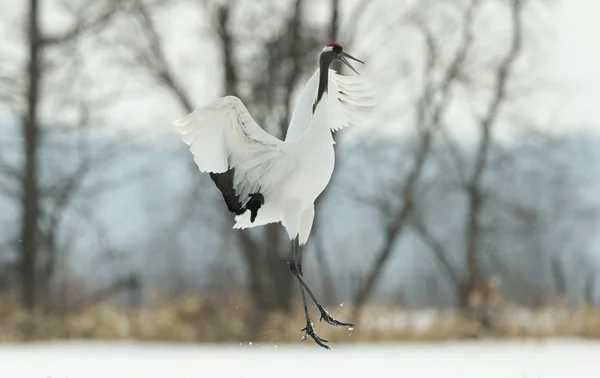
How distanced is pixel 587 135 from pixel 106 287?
31.7 ft

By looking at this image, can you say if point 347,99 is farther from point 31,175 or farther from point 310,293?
point 31,175

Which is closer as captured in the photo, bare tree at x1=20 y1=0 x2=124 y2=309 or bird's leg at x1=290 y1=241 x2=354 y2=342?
bird's leg at x1=290 y1=241 x2=354 y2=342

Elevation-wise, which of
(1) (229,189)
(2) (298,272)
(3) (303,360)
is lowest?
(3) (303,360)

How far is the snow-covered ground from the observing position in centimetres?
890

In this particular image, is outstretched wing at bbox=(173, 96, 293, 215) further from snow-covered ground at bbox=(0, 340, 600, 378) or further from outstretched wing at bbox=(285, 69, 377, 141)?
snow-covered ground at bbox=(0, 340, 600, 378)

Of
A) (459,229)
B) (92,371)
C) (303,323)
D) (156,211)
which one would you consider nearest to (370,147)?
(303,323)

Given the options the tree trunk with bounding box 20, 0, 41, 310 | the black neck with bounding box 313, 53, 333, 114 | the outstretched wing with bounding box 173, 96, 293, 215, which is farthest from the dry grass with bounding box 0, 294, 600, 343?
the black neck with bounding box 313, 53, 333, 114

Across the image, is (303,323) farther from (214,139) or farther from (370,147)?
(214,139)

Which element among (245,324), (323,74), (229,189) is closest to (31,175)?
(245,324)

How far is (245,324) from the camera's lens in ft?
42.6

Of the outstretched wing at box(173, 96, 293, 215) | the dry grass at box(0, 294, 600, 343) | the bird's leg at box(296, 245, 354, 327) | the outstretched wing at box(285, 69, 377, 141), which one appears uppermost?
the outstretched wing at box(285, 69, 377, 141)

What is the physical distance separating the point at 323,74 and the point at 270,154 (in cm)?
69

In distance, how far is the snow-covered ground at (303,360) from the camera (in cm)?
890

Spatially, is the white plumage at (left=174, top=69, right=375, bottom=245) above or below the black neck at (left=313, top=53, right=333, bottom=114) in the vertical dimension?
below
